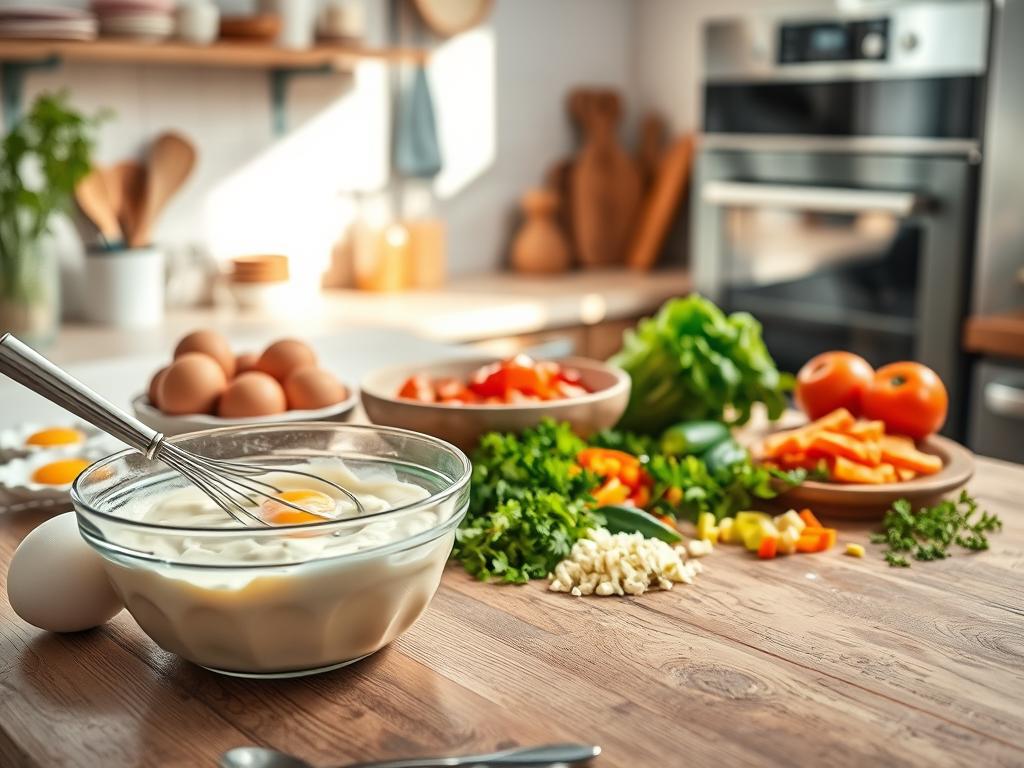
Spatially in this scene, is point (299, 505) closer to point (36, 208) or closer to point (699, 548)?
point (699, 548)

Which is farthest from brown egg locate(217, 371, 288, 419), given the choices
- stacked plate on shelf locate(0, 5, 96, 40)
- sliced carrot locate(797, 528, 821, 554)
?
stacked plate on shelf locate(0, 5, 96, 40)

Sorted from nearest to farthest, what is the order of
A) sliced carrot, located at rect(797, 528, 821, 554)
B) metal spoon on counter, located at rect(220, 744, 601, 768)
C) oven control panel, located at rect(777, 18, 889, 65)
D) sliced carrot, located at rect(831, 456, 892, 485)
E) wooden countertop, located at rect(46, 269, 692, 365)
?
metal spoon on counter, located at rect(220, 744, 601, 768) → sliced carrot, located at rect(797, 528, 821, 554) → sliced carrot, located at rect(831, 456, 892, 485) → wooden countertop, located at rect(46, 269, 692, 365) → oven control panel, located at rect(777, 18, 889, 65)

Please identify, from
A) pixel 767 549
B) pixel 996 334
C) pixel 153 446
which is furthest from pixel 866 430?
Answer: pixel 996 334

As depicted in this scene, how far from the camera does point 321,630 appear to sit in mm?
839

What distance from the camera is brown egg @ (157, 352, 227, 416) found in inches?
52.7

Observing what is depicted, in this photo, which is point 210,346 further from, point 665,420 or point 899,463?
point 899,463

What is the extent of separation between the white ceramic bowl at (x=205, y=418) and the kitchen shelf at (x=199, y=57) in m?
1.45

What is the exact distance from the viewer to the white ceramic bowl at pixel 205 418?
1.32 meters

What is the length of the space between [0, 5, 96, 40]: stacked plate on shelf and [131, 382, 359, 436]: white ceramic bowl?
1.36 metres

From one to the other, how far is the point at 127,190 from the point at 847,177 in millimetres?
1867

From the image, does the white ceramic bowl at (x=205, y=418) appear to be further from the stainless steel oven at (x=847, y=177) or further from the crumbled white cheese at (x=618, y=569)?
the stainless steel oven at (x=847, y=177)

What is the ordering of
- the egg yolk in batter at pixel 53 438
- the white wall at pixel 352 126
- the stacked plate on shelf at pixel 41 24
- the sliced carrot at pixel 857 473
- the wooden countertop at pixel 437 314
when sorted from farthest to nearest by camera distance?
the white wall at pixel 352 126, the wooden countertop at pixel 437 314, the stacked plate on shelf at pixel 41 24, the egg yolk in batter at pixel 53 438, the sliced carrot at pixel 857 473

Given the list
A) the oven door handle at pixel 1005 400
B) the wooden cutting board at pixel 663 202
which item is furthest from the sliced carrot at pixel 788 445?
the wooden cutting board at pixel 663 202

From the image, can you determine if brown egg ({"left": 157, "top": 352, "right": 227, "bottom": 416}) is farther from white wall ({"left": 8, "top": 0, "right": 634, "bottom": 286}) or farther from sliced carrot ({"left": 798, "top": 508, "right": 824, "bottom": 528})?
white wall ({"left": 8, "top": 0, "right": 634, "bottom": 286})
